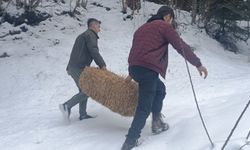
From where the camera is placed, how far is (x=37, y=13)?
13719mm

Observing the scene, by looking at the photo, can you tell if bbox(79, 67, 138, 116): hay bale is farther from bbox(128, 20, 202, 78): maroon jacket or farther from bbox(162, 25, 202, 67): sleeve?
bbox(162, 25, 202, 67): sleeve

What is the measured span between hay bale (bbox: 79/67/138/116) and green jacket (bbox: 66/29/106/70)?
0.51 metres

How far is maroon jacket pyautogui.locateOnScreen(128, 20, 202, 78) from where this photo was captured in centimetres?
613

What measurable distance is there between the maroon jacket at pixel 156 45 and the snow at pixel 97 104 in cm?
96

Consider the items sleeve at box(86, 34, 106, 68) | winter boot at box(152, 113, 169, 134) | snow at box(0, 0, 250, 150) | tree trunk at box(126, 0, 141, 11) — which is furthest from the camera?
tree trunk at box(126, 0, 141, 11)

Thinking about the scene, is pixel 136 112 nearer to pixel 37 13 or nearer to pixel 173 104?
pixel 173 104

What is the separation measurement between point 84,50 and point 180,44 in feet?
7.36

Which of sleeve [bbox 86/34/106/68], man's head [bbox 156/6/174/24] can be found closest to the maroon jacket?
man's head [bbox 156/6/174/24]

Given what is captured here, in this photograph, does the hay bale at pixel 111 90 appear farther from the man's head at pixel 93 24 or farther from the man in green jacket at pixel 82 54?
the man's head at pixel 93 24

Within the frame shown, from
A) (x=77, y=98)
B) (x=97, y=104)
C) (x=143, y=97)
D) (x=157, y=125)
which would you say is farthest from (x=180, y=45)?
(x=97, y=104)

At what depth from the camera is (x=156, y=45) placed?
620 cm

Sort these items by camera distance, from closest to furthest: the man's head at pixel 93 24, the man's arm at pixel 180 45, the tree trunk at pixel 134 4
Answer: the man's arm at pixel 180 45, the man's head at pixel 93 24, the tree trunk at pixel 134 4

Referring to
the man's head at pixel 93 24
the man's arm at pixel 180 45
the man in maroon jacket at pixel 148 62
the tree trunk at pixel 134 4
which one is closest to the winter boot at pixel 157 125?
the man in maroon jacket at pixel 148 62

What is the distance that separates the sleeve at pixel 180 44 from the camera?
6.05 metres
